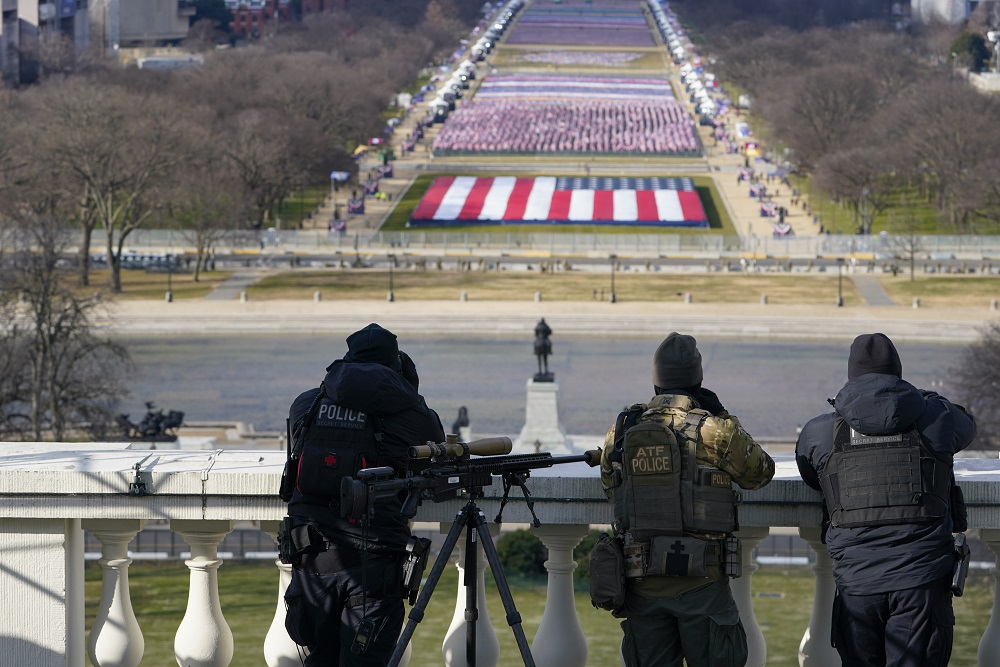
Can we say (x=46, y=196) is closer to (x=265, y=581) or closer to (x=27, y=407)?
(x=27, y=407)

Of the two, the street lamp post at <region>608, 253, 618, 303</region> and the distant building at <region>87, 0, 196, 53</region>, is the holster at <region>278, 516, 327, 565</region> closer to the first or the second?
the street lamp post at <region>608, 253, 618, 303</region>

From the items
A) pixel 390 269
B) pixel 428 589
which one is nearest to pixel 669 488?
pixel 428 589

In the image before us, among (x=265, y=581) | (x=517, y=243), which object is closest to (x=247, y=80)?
(x=517, y=243)

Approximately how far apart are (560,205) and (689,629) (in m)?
85.0

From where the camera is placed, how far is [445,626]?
1977 cm

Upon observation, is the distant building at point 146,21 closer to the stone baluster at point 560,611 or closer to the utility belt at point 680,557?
the stone baluster at point 560,611

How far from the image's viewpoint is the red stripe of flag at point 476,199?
87.4 meters

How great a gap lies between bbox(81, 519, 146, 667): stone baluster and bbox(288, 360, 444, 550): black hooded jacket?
0.93 m

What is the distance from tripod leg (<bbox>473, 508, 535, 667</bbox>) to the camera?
7.00 m

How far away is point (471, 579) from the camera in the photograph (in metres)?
7.54

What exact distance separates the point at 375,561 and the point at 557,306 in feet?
173

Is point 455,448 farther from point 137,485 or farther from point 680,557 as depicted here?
point 137,485

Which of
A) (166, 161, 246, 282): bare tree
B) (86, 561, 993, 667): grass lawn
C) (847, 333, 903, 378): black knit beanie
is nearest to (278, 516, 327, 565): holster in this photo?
(847, 333, 903, 378): black knit beanie

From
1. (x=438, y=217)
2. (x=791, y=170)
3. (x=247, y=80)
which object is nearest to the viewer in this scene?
(x=438, y=217)
